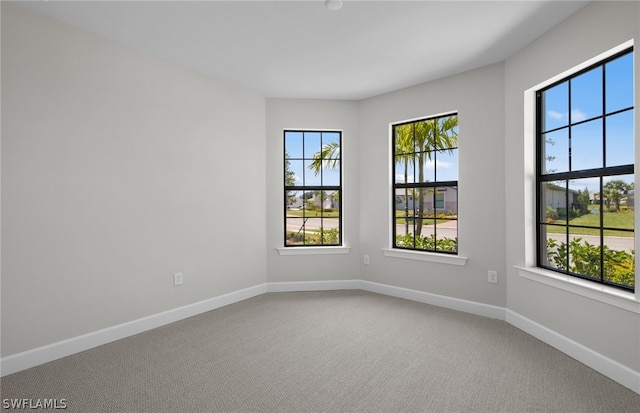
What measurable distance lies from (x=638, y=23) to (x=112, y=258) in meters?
4.28

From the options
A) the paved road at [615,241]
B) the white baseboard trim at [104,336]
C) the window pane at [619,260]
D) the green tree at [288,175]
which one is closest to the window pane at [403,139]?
the green tree at [288,175]

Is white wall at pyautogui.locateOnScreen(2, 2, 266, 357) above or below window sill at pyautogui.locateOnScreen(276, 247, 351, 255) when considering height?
above

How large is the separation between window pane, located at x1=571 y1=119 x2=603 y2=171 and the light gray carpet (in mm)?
1526

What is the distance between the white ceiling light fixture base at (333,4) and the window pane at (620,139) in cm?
215

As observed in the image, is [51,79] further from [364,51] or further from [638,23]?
[638,23]

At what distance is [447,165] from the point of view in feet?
13.6

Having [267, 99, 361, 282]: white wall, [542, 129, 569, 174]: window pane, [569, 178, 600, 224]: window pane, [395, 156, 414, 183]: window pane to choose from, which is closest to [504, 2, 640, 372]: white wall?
[542, 129, 569, 174]: window pane

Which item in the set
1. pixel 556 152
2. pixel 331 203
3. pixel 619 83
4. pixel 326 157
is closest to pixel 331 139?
pixel 326 157

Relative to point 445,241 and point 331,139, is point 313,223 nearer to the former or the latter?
point 331,139

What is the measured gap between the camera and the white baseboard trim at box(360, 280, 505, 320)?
3.69 m

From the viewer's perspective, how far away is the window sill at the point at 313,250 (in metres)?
4.75

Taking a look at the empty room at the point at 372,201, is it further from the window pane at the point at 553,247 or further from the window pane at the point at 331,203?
the window pane at the point at 331,203

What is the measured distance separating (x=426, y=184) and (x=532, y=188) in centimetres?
123

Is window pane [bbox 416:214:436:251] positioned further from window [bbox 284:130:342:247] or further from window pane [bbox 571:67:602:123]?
window pane [bbox 571:67:602:123]
